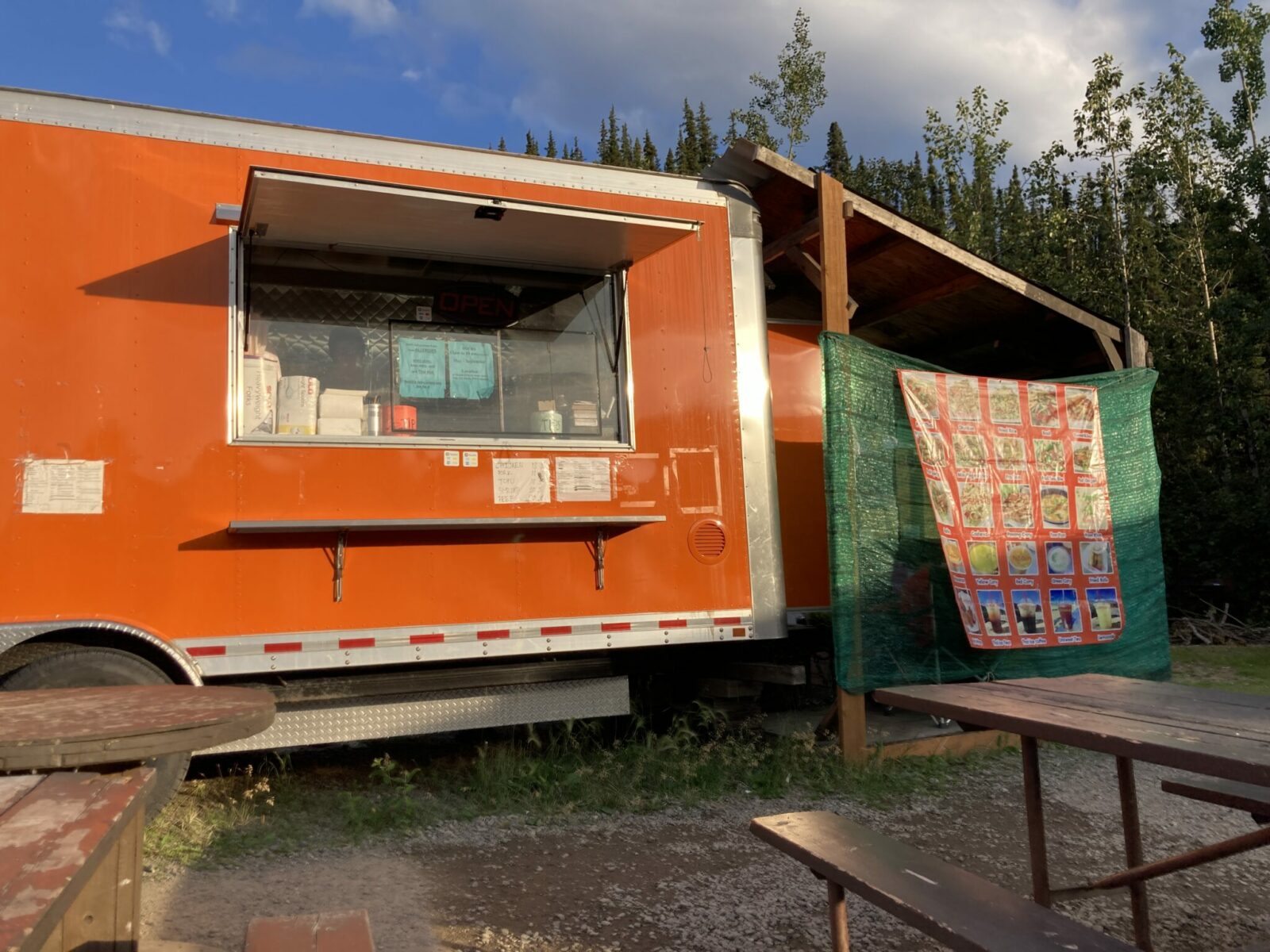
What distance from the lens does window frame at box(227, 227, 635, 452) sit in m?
4.52

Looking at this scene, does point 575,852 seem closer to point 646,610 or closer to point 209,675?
point 646,610

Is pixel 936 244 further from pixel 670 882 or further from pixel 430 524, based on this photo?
pixel 670 882

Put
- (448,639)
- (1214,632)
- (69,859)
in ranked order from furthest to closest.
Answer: (1214,632) < (448,639) < (69,859)

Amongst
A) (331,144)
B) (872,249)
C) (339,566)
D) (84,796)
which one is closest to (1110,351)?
(872,249)

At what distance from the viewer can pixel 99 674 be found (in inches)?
165

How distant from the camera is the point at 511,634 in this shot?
16.0 feet

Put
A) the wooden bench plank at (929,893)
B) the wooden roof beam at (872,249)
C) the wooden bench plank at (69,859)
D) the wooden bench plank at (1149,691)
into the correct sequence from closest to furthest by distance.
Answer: the wooden bench plank at (69,859), the wooden bench plank at (929,893), the wooden bench plank at (1149,691), the wooden roof beam at (872,249)

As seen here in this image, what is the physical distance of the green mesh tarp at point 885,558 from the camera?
215 inches

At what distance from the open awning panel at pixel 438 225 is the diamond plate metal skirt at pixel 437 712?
216cm

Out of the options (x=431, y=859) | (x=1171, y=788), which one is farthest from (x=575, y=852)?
(x=1171, y=788)

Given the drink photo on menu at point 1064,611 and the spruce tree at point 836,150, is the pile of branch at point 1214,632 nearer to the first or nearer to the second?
the drink photo on menu at point 1064,611

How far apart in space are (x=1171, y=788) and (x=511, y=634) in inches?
112

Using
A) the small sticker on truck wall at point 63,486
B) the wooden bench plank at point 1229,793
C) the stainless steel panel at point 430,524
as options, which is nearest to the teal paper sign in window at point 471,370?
the stainless steel panel at point 430,524

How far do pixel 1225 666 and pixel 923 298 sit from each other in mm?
4664
